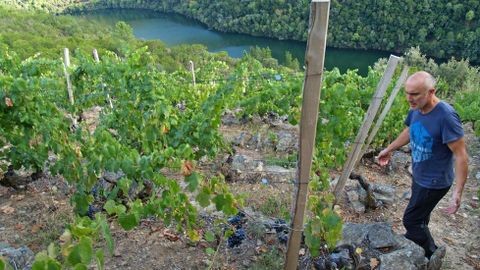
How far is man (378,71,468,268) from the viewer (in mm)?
2672

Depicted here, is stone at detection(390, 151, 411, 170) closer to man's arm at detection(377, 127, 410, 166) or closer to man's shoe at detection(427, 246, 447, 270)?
man's arm at detection(377, 127, 410, 166)

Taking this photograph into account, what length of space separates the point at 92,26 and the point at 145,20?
13841mm

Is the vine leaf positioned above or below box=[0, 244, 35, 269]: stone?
above

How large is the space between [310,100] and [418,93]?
95 cm

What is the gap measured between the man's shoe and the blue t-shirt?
60 centimetres

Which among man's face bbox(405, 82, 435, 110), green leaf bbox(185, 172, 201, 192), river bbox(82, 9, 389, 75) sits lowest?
river bbox(82, 9, 389, 75)

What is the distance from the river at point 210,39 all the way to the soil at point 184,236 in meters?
39.7

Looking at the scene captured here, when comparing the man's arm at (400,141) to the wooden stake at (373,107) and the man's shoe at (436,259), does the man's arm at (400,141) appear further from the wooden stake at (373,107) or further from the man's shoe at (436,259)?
the man's shoe at (436,259)

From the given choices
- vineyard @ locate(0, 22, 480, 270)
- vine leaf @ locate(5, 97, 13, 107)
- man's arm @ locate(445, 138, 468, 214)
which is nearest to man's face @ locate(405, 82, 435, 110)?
man's arm @ locate(445, 138, 468, 214)

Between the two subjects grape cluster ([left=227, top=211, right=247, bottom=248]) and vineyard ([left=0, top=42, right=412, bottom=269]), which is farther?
grape cluster ([left=227, top=211, right=247, bottom=248])

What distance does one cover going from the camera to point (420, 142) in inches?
113

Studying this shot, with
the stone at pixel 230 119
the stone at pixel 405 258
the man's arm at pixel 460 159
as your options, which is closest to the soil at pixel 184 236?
the stone at pixel 405 258

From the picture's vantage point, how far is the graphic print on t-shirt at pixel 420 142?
2.81 metres

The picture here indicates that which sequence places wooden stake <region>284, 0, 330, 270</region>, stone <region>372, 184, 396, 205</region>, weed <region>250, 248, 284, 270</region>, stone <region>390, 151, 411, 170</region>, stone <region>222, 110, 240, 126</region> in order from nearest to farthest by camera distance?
wooden stake <region>284, 0, 330, 270</region>
weed <region>250, 248, 284, 270</region>
stone <region>372, 184, 396, 205</region>
stone <region>390, 151, 411, 170</region>
stone <region>222, 110, 240, 126</region>
